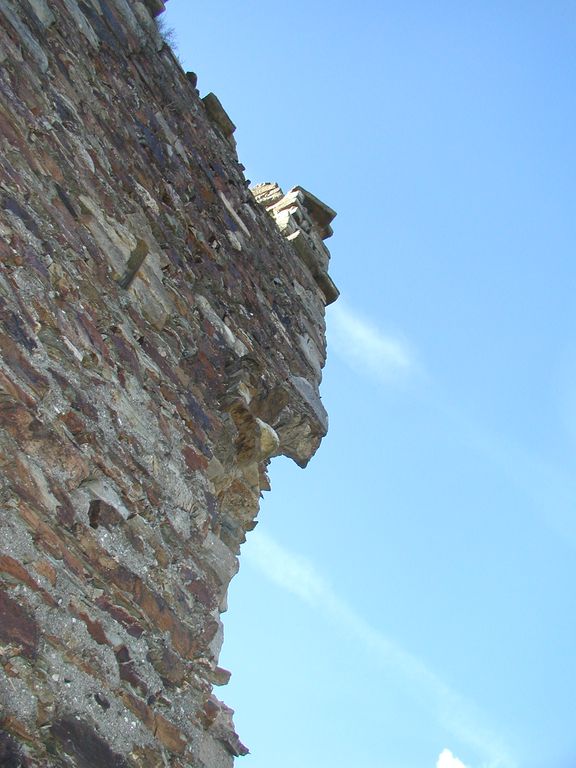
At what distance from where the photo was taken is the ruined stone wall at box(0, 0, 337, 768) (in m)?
1.96

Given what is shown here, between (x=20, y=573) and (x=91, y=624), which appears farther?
(x=91, y=624)

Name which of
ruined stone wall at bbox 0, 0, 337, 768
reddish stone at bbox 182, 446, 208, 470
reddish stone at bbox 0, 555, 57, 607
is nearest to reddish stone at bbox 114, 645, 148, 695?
ruined stone wall at bbox 0, 0, 337, 768

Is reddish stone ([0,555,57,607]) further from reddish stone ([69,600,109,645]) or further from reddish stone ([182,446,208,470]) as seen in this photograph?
reddish stone ([182,446,208,470])

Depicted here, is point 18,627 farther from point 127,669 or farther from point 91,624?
point 127,669

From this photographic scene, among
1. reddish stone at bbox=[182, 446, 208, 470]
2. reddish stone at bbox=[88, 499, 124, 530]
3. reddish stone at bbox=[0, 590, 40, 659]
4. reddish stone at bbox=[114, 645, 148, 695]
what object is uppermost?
reddish stone at bbox=[182, 446, 208, 470]

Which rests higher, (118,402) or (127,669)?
(118,402)

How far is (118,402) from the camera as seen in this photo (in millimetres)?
2602

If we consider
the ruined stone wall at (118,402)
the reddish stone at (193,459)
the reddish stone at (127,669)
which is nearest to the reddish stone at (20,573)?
the ruined stone wall at (118,402)

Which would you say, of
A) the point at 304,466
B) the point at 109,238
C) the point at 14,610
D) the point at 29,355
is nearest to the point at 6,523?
the point at 14,610

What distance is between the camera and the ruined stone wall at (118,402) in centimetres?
196

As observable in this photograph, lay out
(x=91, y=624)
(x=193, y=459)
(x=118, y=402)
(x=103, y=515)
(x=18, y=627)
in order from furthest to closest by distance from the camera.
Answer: (x=193, y=459)
(x=118, y=402)
(x=103, y=515)
(x=91, y=624)
(x=18, y=627)

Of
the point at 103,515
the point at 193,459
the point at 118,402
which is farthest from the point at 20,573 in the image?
the point at 193,459

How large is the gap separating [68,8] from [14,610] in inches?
108

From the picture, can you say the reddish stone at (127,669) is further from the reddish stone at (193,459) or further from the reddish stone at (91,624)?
the reddish stone at (193,459)
